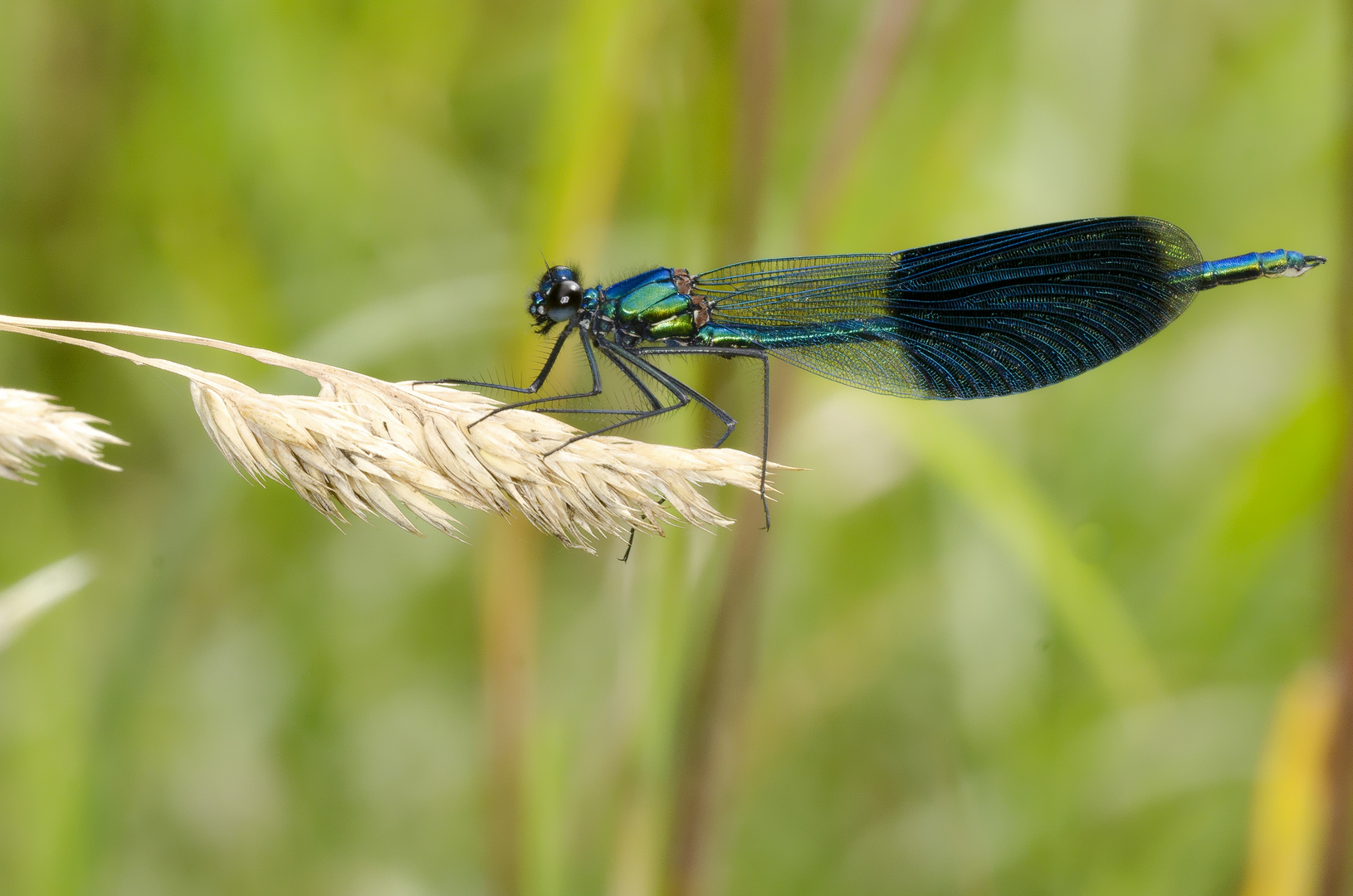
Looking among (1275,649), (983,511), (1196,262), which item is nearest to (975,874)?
(983,511)

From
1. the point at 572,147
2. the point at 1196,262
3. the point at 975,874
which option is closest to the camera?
the point at 572,147

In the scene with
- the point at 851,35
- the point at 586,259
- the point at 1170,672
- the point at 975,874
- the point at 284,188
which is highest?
the point at 851,35

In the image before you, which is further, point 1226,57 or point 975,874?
point 1226,57

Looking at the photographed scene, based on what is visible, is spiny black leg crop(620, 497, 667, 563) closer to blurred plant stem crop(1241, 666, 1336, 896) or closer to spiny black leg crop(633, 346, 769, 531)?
spiny black leg crop(633, 346, 769, 531)

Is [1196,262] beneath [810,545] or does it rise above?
above

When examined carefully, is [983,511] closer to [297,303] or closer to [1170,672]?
[1170,672]

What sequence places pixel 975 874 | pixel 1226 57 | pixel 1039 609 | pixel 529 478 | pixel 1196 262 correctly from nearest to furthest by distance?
1. pixel 529 478
2. pixel 1196 262
3. pixel 975 874
4. pixel 1039 609
5. pixel 1226 57
